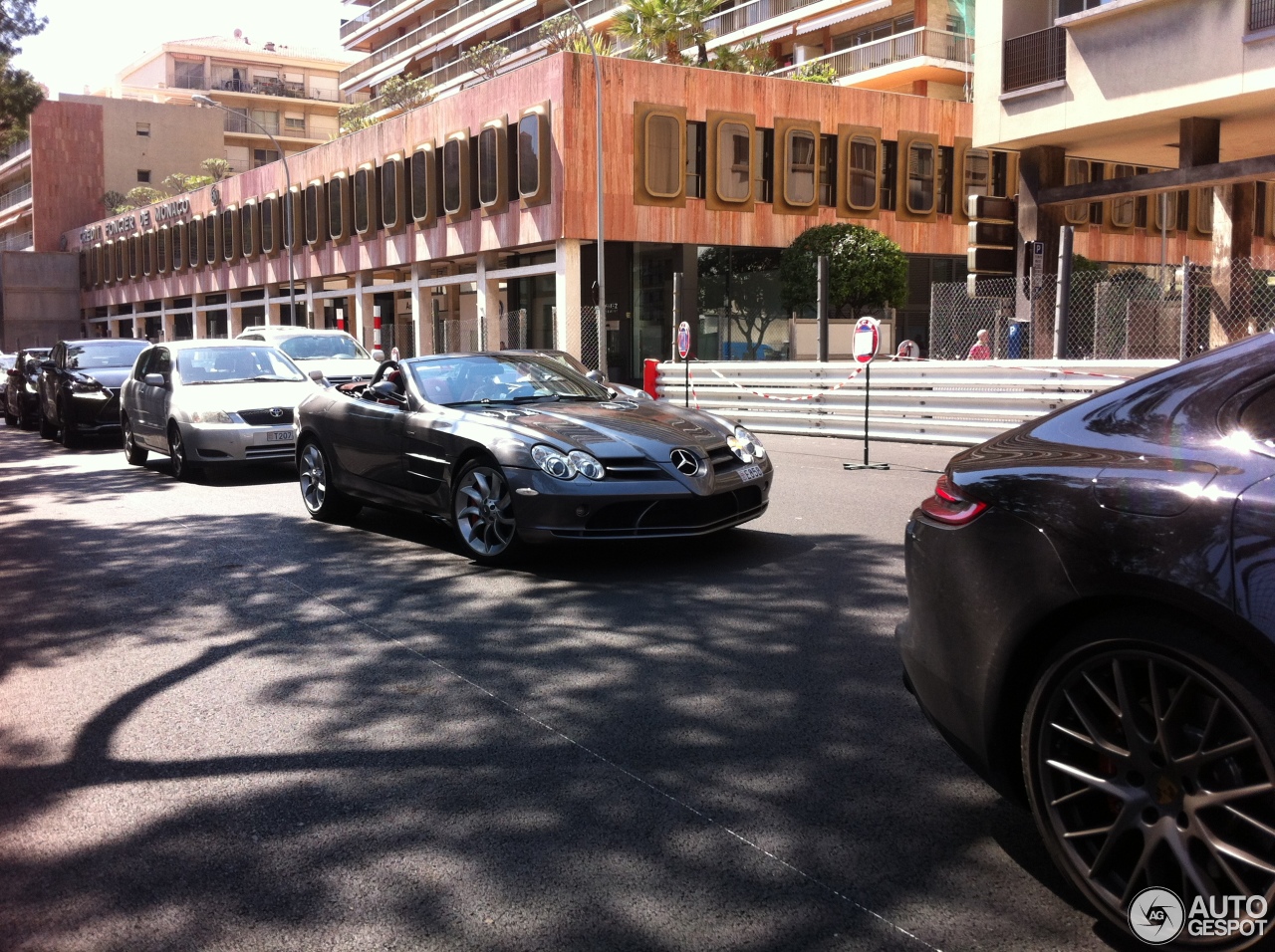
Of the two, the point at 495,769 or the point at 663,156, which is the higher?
the point at 663,156

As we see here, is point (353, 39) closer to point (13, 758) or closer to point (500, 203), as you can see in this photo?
point (500, 203)

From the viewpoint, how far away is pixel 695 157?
115 ft

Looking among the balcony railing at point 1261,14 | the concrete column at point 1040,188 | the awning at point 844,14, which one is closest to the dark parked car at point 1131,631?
the balcony railing at point 1261,14

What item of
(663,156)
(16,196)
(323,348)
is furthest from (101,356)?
(16,196)

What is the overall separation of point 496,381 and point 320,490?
208 centimetres

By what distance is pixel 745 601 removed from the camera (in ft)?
21.6

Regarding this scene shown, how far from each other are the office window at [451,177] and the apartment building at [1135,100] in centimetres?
1874

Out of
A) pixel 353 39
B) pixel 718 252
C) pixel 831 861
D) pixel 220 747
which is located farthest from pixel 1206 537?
pixel 353 39

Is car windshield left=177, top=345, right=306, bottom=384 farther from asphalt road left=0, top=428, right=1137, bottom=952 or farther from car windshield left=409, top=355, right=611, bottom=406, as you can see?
asphalt road left=0, top=428, right=1137, bottom=952

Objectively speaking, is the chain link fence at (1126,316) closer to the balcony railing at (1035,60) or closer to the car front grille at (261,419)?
the balcony railing at (1035,60)

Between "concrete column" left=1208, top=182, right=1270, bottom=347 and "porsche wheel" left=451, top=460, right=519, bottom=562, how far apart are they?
11.5 metres

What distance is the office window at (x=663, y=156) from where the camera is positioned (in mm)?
33969

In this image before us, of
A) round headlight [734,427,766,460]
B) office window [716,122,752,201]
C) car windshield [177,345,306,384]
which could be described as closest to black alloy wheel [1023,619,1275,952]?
round headlight [734,427,766,460]

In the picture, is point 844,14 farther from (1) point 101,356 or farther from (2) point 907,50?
(1) point 101,356
